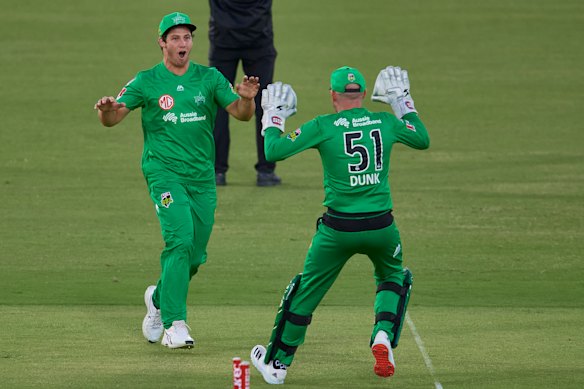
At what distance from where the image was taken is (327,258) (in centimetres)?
884

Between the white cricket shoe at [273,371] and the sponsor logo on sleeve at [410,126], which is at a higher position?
the sponsor logo on sleeve at [410,126]

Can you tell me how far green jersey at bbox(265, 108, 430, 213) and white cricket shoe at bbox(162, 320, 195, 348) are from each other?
147cm

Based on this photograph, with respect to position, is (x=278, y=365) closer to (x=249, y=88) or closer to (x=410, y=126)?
(x=410, y=126)

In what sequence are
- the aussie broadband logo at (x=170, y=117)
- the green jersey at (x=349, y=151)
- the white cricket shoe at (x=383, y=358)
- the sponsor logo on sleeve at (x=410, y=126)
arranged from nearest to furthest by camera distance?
the white cricket shoe at (x=383, y=358), the green jersey at (x=349, y=151), the sponsor logo on sleeve at (x=410, y=126), the aussie broadband logo at (x=170, y=117)

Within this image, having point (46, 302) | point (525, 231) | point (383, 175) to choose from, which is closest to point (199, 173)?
point (383, 175)

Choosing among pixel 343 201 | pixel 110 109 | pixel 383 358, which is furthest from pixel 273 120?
pixel 383 358

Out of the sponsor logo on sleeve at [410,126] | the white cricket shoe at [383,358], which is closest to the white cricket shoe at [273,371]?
the white cricket shoe at [383,358]

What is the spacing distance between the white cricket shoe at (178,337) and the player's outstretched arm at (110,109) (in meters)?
1.54

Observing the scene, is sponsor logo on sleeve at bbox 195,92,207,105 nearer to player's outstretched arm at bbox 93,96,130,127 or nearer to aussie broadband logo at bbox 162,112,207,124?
aussie broadband logo at bbox 162,112,207,124

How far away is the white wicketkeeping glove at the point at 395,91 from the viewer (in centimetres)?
927

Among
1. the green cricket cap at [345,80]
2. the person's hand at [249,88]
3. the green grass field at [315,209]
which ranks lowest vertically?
the green grass field at [315,209]

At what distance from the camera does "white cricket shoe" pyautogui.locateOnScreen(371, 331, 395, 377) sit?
8.70 m

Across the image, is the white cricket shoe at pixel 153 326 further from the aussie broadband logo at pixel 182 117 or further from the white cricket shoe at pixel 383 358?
the white cricket shoe at pixel 383 358

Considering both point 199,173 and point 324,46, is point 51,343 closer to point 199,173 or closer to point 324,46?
point 199,173
